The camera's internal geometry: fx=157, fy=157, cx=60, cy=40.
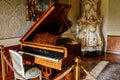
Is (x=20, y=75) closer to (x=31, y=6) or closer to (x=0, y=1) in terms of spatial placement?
(x=0, y=1)

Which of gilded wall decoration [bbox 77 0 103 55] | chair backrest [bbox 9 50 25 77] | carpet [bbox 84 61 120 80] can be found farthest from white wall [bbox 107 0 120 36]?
chair backrest [bbox 9 50 25 77]

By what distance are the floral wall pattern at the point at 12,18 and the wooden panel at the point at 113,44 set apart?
4035 mm

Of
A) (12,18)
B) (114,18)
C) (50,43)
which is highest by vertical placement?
(114,18)

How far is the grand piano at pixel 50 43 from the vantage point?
2.83 m

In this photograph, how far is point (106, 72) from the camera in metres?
4.17

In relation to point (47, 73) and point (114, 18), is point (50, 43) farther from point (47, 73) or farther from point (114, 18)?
point (114, 18)

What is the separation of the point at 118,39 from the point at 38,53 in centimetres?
455

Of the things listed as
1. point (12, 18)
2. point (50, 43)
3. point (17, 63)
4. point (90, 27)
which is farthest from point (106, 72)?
point (12, 18)

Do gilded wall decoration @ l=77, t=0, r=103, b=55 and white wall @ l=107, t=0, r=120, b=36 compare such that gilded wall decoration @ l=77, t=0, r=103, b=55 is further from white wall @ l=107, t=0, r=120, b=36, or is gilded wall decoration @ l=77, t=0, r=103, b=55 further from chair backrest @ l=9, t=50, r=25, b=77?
chair backrest @ l=9, t=50, r=25, b=77

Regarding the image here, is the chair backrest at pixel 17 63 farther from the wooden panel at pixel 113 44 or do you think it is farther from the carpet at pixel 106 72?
the wooden panel at pixel 113 44

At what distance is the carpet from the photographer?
149 inches

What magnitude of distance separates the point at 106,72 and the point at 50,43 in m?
1.98

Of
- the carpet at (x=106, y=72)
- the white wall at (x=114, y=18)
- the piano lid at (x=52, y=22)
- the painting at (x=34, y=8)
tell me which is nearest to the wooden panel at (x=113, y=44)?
the white wall at (x=114, y=18)

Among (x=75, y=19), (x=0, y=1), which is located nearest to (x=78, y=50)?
(x=0, y=1)
